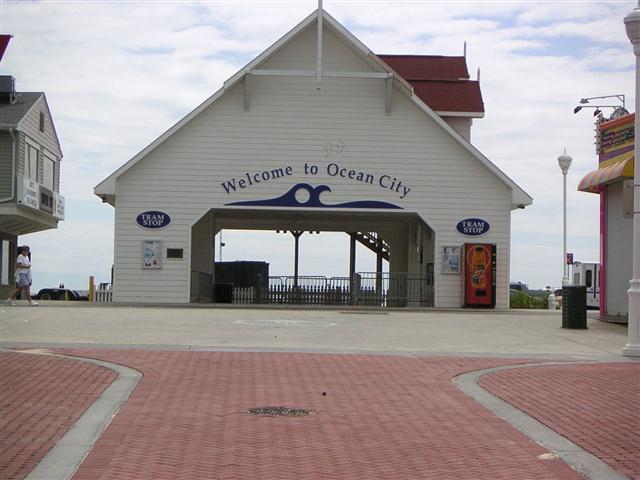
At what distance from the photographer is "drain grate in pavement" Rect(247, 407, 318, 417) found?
10.9 m

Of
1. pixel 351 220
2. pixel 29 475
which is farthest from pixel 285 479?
pixel 351 220

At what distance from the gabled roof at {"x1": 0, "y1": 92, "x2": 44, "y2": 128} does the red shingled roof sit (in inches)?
637

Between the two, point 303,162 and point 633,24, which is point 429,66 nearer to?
point 303,162

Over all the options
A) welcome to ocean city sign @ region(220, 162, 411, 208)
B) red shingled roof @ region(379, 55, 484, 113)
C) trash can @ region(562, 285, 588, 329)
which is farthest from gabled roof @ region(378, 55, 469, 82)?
trash can @ region(562, 285, 588, 329)

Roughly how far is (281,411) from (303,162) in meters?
22.4

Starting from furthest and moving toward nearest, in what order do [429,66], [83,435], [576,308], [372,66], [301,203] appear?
[429,66]
[372,66]
[301,203]
[576,308]
[83,435]

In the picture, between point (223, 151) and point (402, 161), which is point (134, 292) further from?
point (402, 161)

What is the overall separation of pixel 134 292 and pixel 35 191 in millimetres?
16432

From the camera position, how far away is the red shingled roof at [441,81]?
37.7m

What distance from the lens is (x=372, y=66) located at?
33.4 meters

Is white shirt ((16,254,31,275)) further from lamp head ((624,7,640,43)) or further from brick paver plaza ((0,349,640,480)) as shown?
lamp head ((624,7,640,43))

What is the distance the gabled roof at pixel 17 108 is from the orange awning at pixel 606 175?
26.3m

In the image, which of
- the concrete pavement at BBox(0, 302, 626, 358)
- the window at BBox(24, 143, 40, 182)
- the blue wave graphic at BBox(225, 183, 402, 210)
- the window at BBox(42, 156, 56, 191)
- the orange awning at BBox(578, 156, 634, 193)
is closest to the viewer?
the concrete pavement at BBox(0, 302, 626, 358)

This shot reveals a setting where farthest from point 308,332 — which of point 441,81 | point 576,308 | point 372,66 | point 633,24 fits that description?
point 441,81
